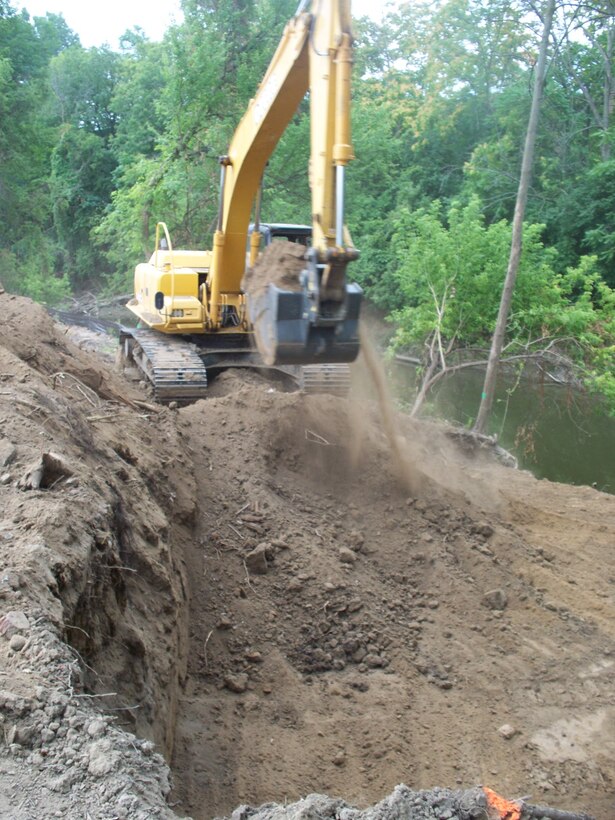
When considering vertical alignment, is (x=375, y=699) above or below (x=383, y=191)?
below

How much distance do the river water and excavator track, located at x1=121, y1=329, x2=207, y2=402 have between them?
6.47m

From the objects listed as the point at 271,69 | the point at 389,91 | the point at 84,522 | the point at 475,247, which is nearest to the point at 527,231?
the point at 475,247

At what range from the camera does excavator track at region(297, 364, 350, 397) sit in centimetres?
1061

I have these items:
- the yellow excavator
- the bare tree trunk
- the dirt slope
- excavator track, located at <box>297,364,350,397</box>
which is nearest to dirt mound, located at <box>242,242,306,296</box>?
the yellow excavator

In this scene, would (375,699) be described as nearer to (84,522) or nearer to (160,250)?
(84,522)

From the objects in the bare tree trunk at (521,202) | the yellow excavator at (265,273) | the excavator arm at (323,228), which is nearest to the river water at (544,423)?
the bare tree trunk at (521,202)

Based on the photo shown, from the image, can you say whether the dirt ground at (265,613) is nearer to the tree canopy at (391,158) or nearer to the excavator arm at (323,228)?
the excavator arm at (323,228)

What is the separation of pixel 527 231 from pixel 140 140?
2087 cm

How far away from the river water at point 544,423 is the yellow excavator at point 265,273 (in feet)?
20.1

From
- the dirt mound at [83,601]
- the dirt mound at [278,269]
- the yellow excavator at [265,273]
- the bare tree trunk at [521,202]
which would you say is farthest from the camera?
the bare tree trunk at [521,202]

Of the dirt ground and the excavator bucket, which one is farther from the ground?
the excavator bucket

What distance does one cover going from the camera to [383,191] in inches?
1232

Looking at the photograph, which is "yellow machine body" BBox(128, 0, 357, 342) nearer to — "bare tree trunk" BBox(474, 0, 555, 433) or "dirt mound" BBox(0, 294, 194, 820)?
"dirt mound" BBox(0, 294, 194, 820)

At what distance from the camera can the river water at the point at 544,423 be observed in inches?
639
